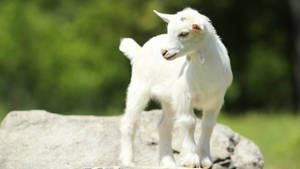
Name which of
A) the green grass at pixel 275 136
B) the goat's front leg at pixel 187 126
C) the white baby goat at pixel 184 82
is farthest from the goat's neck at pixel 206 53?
the green grass at pixel 275 136

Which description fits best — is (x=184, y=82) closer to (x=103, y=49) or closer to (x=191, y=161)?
(x=191, y=161)

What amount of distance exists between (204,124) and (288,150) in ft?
18.9

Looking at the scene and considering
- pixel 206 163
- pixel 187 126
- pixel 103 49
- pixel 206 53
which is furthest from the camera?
pixel 103 49

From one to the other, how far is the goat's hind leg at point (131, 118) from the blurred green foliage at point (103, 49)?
532 inches

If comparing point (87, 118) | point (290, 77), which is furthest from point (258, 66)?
point (87, 118)

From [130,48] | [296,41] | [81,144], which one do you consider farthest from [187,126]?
[296,41]

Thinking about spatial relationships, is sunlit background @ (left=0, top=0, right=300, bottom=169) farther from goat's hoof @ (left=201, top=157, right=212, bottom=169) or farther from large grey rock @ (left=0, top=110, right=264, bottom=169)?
goat's hoof @ (left=201, top=157, right=212, bottom=169)

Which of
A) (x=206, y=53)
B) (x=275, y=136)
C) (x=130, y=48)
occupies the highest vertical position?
(x=130, y=48)

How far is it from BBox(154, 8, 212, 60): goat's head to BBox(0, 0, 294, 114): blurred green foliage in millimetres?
15018

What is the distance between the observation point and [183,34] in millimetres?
7383

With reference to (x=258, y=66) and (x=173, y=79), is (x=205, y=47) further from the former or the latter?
(x=258, y=66)

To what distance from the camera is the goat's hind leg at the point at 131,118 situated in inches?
340

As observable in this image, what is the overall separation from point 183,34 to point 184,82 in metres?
0.68

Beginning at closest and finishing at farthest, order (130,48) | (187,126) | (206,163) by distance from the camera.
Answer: (187,126)
(206,163)
(130,48)
